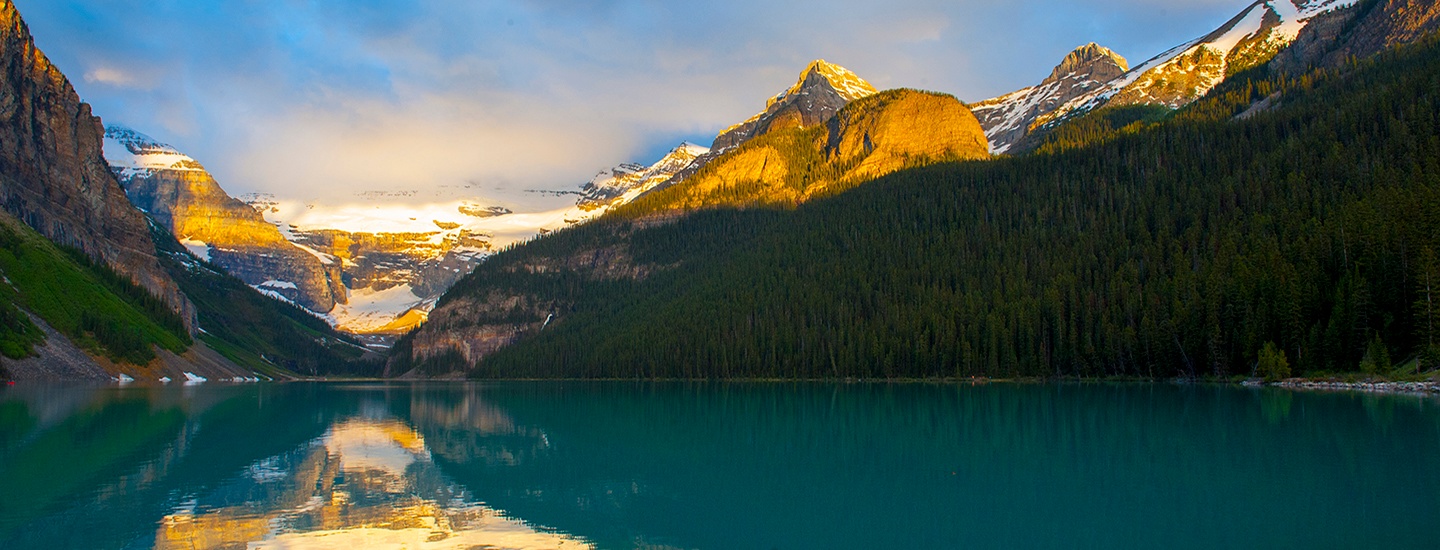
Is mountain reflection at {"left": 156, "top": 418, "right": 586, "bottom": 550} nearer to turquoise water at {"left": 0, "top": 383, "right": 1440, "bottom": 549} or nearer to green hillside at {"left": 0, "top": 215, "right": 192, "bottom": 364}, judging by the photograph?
turquoise water at {"left": 0, "top": 383, "right": 1440, "bottom": 549}

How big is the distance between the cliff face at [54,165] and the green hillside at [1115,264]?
92.7 metres

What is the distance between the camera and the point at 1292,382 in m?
64.8

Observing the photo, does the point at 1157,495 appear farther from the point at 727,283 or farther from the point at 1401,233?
the point at 727,283

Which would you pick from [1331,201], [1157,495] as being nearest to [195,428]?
[1157,495]

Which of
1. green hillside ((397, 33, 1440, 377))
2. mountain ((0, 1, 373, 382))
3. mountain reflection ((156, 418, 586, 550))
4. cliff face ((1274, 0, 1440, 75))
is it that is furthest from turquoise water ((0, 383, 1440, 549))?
cliff face ((1274, 0, 1440, 75))

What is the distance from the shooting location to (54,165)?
17662 centimetres

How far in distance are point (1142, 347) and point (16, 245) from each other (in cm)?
15936

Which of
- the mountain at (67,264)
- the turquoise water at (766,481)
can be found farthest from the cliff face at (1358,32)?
the mountain at (67,264)

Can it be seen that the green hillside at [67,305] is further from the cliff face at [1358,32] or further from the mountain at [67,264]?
the cliff face at [1358,32]

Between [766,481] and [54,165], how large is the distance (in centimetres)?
20463

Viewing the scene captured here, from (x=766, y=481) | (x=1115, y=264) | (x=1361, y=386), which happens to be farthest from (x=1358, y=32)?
(x=766, y=481)

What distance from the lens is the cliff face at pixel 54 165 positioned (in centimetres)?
16388

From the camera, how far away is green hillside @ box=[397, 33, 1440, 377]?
6988 cm

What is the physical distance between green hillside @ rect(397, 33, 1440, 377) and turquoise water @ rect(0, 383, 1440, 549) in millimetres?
21765
